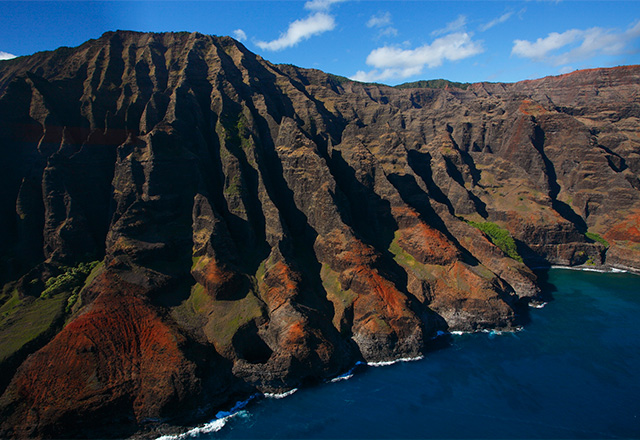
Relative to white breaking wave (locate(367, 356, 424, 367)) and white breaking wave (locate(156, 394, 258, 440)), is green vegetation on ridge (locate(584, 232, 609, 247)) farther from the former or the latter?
white breaking wave (locate(156, 394, 258, 440))

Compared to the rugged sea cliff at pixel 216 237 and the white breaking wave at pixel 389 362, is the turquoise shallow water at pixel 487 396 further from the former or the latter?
the rugged sea cliff at pixel 216 237

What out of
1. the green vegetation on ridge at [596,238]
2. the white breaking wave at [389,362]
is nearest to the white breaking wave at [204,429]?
the white breaking wave at [389,362]

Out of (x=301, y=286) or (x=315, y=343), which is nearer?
(x=315, y=343)

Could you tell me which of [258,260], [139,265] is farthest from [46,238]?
[258,260]

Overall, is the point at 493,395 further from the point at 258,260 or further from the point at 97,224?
the point at 97,224

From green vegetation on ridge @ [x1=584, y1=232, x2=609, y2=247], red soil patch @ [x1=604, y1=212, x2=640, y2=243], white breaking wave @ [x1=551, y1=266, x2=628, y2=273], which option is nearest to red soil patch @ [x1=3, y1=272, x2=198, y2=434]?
white breaking wave @ [x1=551, y1=266, x2=628, y2=273]

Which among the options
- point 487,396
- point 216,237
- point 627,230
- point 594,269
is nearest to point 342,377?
point 487,396
